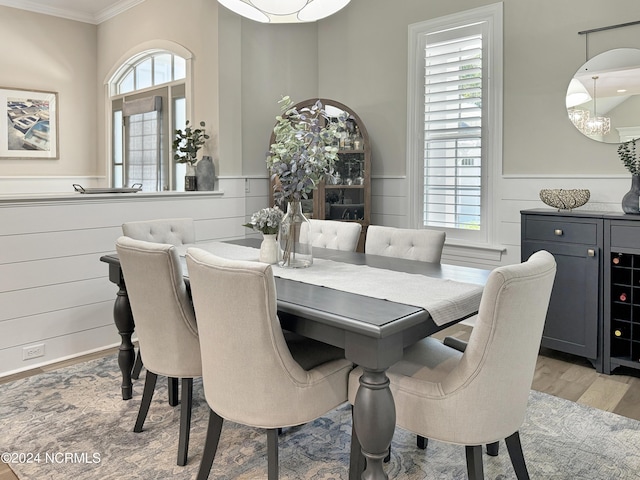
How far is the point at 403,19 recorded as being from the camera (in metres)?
4.55

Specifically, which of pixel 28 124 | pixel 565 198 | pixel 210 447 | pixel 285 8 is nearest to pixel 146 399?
pixel 210 447

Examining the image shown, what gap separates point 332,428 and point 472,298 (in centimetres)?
105

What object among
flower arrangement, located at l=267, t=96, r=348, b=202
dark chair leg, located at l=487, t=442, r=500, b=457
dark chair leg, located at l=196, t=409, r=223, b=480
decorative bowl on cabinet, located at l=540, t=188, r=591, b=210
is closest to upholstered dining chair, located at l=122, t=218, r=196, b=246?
flower arrangement, located at l=267, t=96, r=348, b=202

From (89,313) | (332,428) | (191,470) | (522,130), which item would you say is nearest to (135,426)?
(191,470)

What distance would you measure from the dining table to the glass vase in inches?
2.5

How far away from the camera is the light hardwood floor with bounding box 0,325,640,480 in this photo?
2.86m

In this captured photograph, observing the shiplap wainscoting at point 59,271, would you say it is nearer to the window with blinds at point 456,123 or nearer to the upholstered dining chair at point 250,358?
the upholstered dining chair at point 250,358

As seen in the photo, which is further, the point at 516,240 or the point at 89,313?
the point at 516,240

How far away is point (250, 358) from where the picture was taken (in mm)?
1781

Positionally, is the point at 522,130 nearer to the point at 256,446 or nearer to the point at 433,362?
the point at 433,362

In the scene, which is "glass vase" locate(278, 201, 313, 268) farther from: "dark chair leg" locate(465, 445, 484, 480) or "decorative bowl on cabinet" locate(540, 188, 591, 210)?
"decorative bowl on cabinet" locate(540, 188, 591, 210)

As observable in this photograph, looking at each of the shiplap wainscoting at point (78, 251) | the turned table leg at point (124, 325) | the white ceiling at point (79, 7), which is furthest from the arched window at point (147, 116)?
the turned table leg at point (124, 325)

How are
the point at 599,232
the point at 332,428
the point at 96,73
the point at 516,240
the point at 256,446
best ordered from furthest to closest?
the point at 96,73 → the point at 516,240 → the point at 599,232 → the point at 332,428 → the point at 256,446

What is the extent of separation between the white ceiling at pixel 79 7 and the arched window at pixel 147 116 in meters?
0.64
